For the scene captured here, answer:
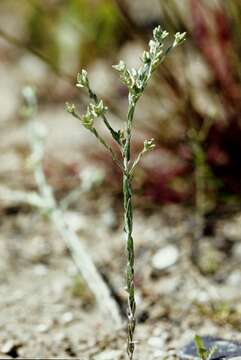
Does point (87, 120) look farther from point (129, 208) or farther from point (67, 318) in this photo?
point (67, 318)

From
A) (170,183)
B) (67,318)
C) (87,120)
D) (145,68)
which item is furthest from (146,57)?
(170,183)

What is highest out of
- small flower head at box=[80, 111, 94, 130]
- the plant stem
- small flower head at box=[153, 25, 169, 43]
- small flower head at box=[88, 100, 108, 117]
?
small flower head at box=[153, 25, 169, 43]

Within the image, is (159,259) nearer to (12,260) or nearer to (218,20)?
(12,260)

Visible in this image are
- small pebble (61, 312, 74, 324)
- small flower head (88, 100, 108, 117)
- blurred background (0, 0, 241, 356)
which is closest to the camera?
small flower head (88, 100, 108, 117)

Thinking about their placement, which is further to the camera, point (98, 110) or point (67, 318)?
point (67, 318)

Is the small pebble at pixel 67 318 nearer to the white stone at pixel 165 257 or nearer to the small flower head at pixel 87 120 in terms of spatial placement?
the white stone at pixel 165 257

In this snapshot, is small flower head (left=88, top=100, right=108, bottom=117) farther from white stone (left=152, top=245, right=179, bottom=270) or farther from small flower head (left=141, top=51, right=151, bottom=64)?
white stone (left=152, top=245, right=179, bottom=270)

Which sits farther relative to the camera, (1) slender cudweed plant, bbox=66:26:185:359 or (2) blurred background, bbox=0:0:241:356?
(2) blurred background, bbox=0:0:241:356

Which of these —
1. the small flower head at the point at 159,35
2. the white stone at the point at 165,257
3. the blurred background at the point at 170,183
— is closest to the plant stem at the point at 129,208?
the small flower head at the point at 159,35

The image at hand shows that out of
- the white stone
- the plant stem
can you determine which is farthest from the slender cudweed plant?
the white stone

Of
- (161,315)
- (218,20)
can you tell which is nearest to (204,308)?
(161,315)

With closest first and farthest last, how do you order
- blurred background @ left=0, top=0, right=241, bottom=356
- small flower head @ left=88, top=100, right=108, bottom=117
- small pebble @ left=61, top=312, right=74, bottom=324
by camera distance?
small flower head @ left=88, top=100, right=108, bottom=117, small pebble @ left=61, top=312, right=74, bottom=324, blurred background @ left=0, top=0, right=241, bottom=356
